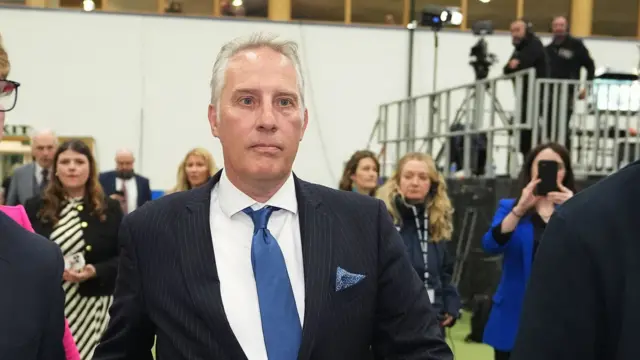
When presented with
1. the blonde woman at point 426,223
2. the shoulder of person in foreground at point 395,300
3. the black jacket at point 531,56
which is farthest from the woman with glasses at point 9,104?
the black jacket at point 531,56

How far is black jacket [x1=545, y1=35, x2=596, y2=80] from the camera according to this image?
366 inches

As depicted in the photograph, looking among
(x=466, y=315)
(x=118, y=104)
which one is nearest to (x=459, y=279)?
(x=466, y=315)

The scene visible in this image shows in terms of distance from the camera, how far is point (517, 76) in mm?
8203

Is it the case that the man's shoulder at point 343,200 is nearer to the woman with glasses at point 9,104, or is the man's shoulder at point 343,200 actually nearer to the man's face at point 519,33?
the woman with glasses at point 9,104

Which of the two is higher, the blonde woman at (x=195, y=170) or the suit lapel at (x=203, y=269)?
the suit lapel at (x=203, y=269)

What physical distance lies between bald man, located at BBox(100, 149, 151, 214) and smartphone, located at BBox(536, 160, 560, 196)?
14.7 ft

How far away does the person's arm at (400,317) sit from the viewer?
180 centimetres

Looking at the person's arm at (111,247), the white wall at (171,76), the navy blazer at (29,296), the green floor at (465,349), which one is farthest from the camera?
the white wall at (171,76)

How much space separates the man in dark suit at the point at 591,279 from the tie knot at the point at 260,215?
84 centimetres

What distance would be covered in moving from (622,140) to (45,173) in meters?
6.14

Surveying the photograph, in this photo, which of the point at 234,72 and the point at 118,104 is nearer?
the point at 234,72

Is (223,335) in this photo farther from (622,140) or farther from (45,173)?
(622,140)

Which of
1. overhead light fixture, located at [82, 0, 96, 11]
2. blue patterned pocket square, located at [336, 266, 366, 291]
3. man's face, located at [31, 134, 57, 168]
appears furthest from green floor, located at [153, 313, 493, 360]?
overhead light fixture, located at [82, 0, 96, 11]

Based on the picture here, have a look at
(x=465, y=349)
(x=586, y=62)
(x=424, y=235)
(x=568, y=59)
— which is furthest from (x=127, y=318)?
(x=586, y=62)
